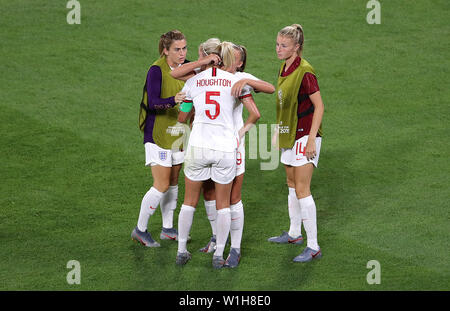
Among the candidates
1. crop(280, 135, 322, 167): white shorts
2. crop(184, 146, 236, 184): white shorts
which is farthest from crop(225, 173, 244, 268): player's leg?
crop(280, 135, 322, 167): white shorts

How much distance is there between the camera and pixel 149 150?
6.36 meters

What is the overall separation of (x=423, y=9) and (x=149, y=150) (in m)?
8.76

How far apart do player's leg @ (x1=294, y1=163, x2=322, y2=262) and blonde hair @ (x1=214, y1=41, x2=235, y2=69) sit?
3.91ft

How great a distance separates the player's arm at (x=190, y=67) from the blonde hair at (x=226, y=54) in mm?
54

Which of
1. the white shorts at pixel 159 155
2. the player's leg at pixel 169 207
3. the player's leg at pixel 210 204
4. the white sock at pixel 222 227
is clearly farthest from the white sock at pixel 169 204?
the white sock at pixel 222 227

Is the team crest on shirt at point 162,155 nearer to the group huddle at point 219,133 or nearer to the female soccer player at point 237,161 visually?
the group huddle at point 219,133

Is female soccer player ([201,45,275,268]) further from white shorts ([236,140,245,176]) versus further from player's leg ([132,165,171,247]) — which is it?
player's leg ([132,165,171,247])

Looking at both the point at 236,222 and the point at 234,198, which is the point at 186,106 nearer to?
the point at 234,198

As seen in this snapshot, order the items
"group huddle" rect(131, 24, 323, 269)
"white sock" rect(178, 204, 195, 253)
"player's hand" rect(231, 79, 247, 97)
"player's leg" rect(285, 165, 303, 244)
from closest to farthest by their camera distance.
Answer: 1. "player's hand" rect(231, 79, 247, 97)
2. "group huddle" rect(131, 24, 323, 269)
3. "white sock" rect(178, 204, 195, 253)
4. "player's leg" rect(285, 165, 303, 244)

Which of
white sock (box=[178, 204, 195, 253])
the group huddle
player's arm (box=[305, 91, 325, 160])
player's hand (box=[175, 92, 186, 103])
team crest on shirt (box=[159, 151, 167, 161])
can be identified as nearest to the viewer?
the group huddle

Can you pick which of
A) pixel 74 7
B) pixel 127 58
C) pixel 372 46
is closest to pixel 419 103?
pixel 372 46

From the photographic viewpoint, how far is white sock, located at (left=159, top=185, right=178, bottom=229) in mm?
6621

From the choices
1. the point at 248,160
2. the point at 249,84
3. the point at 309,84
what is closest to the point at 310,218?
the point at 309,84
